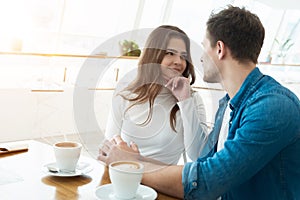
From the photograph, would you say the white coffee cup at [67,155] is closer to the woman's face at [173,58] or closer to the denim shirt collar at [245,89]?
the woman's face at [173,58]

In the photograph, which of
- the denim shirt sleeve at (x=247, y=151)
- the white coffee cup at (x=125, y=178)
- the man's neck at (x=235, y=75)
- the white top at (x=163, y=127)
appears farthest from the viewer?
the man's neck at (x=235, y=75)

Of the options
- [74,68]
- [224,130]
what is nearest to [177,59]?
[224,130]

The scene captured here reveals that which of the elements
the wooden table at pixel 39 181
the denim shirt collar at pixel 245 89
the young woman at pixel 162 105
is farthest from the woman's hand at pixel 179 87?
the wooden table at pixel 39 181

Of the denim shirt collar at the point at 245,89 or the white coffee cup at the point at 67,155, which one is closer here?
the white coffee cup at the point at 67,155

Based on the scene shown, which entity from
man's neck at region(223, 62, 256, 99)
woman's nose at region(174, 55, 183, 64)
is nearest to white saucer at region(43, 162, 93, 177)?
woman's nose at region(174, 55, 183, 64)

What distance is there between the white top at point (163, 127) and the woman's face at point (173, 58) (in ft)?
0.25

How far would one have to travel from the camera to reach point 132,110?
3.97ft

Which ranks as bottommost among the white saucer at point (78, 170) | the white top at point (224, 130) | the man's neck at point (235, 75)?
the white saucer at point (78, 170)

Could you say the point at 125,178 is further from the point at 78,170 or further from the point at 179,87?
the point at 179,87

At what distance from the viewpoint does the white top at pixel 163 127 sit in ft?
3.94

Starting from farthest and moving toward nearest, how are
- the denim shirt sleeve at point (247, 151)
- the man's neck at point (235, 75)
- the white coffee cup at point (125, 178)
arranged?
the man's neck at point (235, 75) → the denim shirt sleeve at point (247, 151) → the white coffee cup at point (125, 178)

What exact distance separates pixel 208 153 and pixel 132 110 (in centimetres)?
28

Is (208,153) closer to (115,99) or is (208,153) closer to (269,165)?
(269,165)

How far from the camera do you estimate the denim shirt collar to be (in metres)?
1.25
